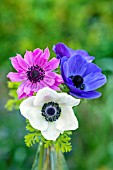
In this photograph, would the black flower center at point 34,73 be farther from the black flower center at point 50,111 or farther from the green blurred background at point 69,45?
the green blurred background at point 69,45

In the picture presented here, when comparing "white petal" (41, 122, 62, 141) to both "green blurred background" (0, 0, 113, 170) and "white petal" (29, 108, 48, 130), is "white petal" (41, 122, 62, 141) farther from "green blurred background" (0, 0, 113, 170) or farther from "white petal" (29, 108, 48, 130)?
"green blurred background" (0, 0, 113, 170)

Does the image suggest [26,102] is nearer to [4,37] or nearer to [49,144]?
[49,144]

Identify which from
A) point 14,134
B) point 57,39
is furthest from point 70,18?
point 14,134

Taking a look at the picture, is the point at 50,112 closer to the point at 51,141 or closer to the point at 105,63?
the point at 51,141

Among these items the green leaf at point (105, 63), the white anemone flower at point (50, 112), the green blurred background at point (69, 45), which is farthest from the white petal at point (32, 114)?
the green leaf at point (105, 63)

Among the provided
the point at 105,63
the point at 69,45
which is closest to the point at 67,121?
the point at 105,63

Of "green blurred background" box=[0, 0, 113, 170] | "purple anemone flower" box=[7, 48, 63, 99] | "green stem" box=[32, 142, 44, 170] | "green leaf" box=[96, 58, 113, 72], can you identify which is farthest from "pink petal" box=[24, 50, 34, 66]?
"green leaf" box=[96, 58, 113, 72]
